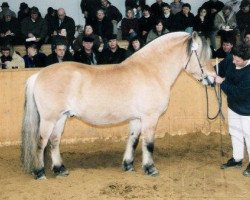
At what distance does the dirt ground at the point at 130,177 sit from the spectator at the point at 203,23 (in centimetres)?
527

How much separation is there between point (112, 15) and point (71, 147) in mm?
6197

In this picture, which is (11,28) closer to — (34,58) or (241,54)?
(34,58)

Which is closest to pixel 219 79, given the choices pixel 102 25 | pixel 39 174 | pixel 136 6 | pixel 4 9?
pixel 39 174

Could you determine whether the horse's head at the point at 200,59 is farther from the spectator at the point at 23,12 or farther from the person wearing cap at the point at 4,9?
the person wearing cap at the point at 4,9

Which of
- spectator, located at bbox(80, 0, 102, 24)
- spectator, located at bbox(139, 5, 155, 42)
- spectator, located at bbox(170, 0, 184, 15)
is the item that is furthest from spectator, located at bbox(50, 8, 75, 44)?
spectator, located at bbox(170, 0, 184, 15)

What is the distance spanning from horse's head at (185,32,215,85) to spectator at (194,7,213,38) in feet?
21.0

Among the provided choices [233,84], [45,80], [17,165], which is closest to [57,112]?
[45,80]

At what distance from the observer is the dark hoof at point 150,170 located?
23.8ft

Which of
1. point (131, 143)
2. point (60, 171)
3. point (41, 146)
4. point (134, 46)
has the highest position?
point (134, 46)

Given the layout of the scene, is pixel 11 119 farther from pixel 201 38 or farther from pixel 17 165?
pixel 201 38

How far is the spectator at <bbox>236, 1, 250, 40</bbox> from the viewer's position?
1337cm

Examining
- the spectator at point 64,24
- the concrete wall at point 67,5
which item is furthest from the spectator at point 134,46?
the concrete wall at point 67,5

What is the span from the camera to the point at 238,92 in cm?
698

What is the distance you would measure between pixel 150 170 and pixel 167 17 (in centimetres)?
723
